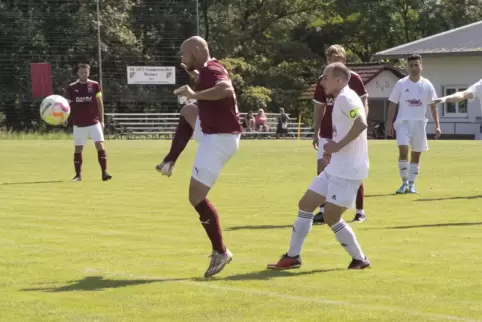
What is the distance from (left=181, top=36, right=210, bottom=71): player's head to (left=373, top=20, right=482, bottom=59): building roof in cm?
4848

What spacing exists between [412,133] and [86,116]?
22.9 ft

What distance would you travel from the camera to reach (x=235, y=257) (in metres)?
10.4

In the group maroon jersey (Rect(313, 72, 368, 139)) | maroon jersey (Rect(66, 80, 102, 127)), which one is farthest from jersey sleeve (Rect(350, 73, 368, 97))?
maroon jersey (Rect(66, 80, 102, 127))

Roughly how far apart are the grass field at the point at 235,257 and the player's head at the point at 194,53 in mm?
1746

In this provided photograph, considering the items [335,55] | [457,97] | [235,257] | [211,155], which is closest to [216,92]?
[211,155]

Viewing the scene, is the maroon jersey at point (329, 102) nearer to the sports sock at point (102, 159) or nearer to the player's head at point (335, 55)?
the player's head at point (335, 55)

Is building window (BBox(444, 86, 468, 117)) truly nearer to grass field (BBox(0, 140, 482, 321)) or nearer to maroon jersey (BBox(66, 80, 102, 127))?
grass field (BBox(0, 140, 482, 321))

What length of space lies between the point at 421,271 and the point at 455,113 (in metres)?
49.0

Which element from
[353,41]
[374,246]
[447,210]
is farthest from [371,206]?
[353,41]

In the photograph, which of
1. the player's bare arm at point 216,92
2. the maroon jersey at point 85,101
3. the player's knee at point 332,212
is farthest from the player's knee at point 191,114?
the maroon jersey at point 85,101

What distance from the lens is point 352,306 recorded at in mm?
7785

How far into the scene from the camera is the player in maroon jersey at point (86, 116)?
72.0 ft

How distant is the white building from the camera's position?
56.4 metres

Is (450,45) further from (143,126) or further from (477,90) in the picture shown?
(477,90)
